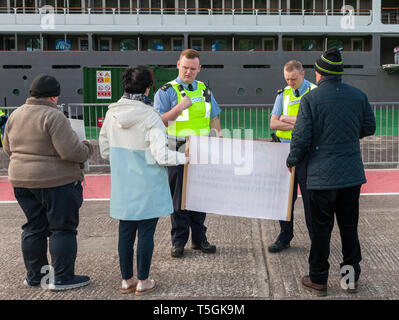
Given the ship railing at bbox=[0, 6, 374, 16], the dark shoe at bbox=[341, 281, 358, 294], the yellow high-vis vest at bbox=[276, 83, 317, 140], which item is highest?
the ship railing at bbox=[0, 6, 374, 16]

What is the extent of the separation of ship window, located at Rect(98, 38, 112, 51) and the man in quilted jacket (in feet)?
85.0

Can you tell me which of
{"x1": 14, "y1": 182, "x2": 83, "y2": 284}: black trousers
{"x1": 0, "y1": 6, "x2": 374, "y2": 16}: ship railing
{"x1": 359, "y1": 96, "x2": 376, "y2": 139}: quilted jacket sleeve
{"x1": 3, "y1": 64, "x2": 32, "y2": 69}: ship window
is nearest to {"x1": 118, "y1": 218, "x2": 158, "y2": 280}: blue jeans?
{"x1": 14, "y1": 182, "x2": 83, "y2": 284}: black trousers

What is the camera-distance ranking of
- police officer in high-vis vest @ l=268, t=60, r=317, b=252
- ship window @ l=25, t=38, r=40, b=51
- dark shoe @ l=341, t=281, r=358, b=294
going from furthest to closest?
ship window @ l=25, t=38, r=40, b=51, police officer in high-vis vest @ l=268, t=60, r=317, b=252, dark shoe @ l=341, t=281, r=358, b=294

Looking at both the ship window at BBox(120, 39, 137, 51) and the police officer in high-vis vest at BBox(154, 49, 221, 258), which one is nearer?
the police officer in high-vis vest at BBox(154, 49, 221, 258)

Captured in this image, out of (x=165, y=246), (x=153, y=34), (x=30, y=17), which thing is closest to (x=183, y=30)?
(x=153, y=34)

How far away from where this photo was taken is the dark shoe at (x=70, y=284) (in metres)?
3.55

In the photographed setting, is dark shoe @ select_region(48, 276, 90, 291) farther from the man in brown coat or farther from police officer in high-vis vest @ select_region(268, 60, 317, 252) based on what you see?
police officer in high-vis vest @ select_region(268, 60, 317, 252)

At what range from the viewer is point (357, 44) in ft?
94.4

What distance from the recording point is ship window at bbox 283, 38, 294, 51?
28.1 meters

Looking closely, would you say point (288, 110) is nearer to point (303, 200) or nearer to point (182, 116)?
point (303, 200)

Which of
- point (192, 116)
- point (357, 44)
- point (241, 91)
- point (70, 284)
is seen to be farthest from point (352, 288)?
point (357, 44)

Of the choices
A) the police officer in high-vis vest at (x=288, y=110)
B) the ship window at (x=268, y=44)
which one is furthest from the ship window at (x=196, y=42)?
the police officer in high-vis vest at (x=288, y=110)

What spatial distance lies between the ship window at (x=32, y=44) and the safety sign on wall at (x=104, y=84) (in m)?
11.2
